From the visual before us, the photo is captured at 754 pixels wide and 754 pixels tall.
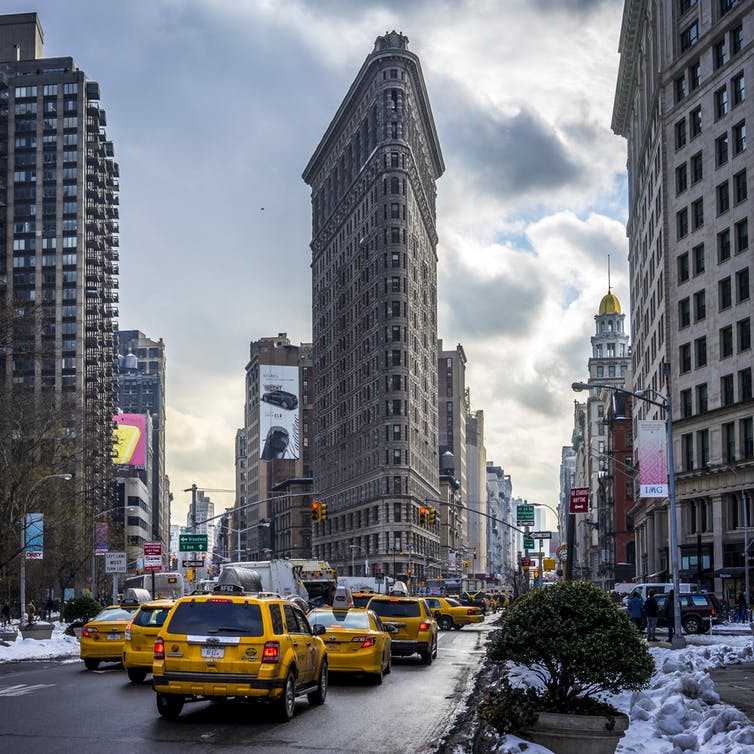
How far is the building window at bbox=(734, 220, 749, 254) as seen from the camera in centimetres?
6638

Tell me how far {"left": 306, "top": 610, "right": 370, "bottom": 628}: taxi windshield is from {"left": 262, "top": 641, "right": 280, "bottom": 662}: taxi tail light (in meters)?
7.56

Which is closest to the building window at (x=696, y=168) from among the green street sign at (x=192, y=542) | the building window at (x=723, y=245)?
the building window at (x=723, y=245)

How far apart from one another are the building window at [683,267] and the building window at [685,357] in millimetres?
4342

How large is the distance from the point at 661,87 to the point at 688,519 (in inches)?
1130

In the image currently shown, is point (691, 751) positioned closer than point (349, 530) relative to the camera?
Yes

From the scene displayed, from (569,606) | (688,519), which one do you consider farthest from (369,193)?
(569,606)

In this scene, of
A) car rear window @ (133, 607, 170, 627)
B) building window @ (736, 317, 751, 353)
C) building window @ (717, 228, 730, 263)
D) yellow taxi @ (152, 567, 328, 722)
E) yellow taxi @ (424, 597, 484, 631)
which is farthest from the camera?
building window @ (717, 228, 730, 263)

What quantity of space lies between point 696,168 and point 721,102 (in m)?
4.46

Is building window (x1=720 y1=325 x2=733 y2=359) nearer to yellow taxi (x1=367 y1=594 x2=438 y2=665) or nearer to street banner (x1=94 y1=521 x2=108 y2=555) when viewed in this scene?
street banner (x1=94 y1=521 x2=108 y2=555)

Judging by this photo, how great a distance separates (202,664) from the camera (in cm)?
1644

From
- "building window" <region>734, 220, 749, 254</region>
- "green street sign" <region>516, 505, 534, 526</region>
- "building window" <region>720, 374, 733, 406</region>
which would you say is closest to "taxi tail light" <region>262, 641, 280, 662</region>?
"building window" <region>720, 374, 733, 406</region>

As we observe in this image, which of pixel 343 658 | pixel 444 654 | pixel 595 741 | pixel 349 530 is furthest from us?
pixel 349 530

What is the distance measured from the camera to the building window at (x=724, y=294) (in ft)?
222

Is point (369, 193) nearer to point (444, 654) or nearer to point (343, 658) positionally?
point (444, 654)
